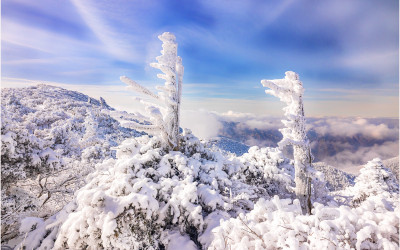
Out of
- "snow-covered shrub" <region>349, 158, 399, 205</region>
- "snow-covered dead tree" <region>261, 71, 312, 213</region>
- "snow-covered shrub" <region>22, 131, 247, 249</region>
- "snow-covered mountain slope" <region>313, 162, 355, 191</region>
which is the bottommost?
"snow-covered mountain slope" <region>313, 162, 355, 191</region>

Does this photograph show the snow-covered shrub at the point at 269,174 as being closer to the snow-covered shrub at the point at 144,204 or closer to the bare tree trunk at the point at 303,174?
the bare tree trunk at the point at 303,174

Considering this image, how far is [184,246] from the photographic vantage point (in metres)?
4.07

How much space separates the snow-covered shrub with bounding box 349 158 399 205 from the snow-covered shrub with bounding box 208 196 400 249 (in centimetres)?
1067

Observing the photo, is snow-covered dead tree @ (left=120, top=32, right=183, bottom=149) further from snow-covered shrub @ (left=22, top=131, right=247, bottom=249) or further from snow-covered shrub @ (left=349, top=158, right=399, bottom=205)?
snow-covered shrub @ (left=349, top=158, right=399, bottom=205)

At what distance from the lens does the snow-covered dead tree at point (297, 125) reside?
17.7 ft

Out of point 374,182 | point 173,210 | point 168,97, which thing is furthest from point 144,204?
point 374,182

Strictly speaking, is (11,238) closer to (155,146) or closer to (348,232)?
(155,146)

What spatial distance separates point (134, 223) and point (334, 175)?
8057cm

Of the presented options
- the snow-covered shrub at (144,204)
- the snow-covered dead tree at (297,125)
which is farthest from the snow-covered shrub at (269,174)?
the snow-covered shrub at (144,204)

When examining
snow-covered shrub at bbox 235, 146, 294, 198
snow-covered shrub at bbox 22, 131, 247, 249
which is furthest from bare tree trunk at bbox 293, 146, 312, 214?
snow-covered shrub at bbox 22, 131, 247, 249

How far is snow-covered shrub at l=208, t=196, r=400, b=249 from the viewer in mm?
2195

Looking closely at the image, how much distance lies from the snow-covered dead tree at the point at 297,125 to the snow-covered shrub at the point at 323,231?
2.71 metres

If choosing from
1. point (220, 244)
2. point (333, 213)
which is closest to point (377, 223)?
point (333, 213)

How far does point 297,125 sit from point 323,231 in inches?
140
